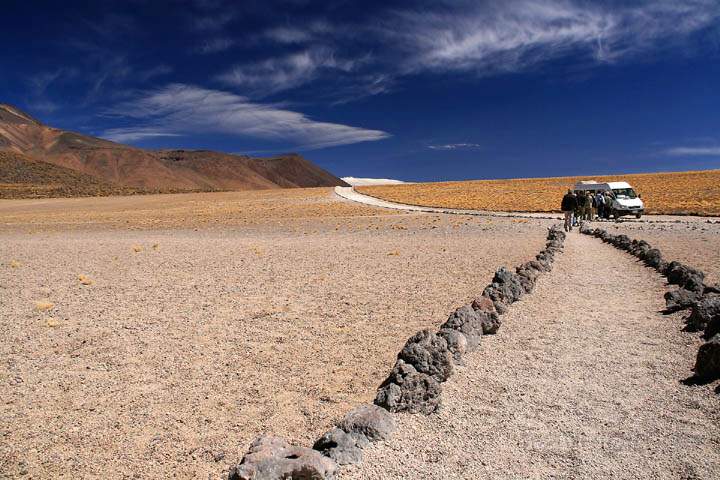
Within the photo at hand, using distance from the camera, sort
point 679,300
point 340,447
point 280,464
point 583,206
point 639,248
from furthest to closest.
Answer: point 583,206
point 639,248
point 679,300
point 340,447
point 280,464

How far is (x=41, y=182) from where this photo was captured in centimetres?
10619

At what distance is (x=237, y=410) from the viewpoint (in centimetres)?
481

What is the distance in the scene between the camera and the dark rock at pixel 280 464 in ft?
10.8

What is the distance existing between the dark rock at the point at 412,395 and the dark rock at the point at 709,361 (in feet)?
9.03

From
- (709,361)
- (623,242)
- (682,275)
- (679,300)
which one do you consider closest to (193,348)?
(709,361)

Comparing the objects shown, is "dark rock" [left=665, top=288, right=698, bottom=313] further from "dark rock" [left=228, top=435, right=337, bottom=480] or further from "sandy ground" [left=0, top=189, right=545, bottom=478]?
"dark rock" [left=228, top=435, right=337, bottom=480]

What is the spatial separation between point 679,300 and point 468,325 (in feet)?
12.6

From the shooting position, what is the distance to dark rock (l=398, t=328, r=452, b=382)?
513cm

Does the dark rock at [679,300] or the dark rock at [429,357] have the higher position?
the dark rock at [679,300]

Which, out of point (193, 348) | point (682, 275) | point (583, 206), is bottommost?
point (193, 348)

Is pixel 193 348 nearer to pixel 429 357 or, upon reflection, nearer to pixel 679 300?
pixel 429 357

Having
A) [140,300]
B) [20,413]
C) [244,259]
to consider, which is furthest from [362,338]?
[244,259]

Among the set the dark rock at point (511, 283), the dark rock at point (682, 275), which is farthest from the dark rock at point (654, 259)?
the dark rock at point (511, 283)

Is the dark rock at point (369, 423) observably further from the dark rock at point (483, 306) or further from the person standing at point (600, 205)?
the person standing at point (600, 205)
